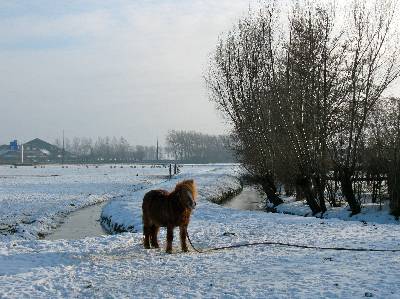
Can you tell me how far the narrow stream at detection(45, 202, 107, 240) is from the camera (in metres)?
21.8

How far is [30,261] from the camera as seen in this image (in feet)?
38.5

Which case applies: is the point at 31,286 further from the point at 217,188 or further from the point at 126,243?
the point at 217,188

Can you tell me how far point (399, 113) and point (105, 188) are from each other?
32.7 meters

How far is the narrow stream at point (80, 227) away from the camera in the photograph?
71.4ft

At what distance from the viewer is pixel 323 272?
10.1 m

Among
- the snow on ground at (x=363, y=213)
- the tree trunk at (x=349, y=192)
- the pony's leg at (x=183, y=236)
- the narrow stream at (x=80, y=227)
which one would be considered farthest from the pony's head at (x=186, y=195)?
the tree trunk at (x=349, y=192)

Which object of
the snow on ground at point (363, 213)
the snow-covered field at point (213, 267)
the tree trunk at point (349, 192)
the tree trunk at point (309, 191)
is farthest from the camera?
the tree trunk at point (309, 191)

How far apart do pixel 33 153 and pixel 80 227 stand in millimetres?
166298

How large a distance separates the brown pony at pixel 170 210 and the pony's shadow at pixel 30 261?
2328 mm

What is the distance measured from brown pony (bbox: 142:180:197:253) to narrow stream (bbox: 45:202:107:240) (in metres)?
8.07

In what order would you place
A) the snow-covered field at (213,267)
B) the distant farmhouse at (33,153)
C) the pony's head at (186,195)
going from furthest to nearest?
1. the distant farmhouse at (33,153)
2. the pony's head at (186,195)
3. the snow-covered field at (213,267)

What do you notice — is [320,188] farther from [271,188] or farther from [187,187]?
[187,187]

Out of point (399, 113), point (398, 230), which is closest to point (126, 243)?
point (398, 230)

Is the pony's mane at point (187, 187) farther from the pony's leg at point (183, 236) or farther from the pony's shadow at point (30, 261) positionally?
the pony's shadow at point (30, 261)
